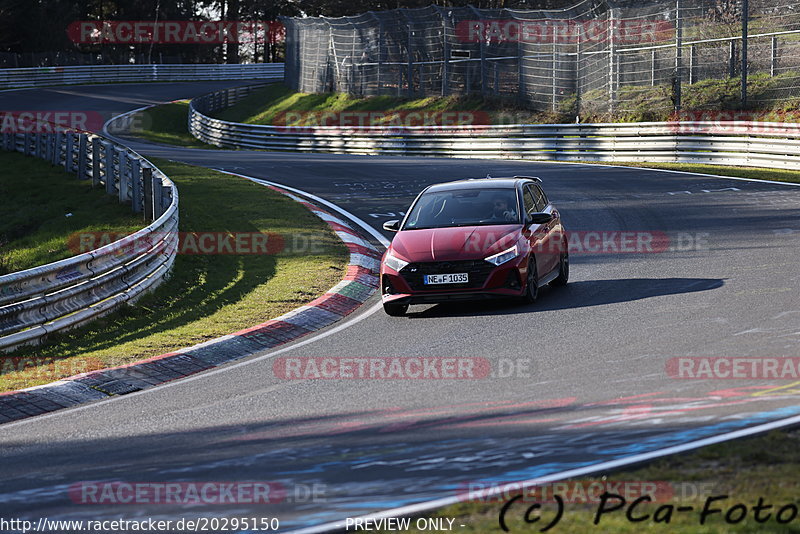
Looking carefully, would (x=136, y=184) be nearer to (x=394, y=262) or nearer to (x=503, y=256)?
(x=394, y=262)

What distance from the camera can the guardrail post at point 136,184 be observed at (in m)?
20.1

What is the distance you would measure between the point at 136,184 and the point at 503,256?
394 inches

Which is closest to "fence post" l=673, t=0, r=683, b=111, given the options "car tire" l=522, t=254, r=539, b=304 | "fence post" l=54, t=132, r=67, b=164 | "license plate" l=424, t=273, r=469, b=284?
"fence post" l=54, t=132, r=67, b=164

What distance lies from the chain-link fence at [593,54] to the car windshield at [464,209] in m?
16.5

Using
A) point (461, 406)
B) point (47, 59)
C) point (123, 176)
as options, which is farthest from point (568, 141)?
point (47, 59)

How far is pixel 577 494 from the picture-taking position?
18.2 feet

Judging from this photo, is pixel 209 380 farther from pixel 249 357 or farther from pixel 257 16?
pixel 257 16

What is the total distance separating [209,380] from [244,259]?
7.21 meters

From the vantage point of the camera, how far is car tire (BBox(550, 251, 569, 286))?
1382 cm

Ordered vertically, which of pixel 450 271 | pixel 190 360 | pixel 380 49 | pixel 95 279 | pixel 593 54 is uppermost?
pixel 380 49

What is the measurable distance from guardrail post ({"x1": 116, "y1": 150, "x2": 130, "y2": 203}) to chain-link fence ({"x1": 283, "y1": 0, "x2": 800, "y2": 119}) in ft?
51.5

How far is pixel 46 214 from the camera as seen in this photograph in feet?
78.4

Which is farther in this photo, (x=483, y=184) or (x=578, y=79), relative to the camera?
(x=578, y=79)

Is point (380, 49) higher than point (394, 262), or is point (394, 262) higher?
point (380, 49)
